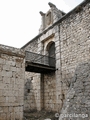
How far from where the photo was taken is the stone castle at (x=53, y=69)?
19.7 feet

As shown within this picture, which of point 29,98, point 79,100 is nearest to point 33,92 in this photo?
point 29,98

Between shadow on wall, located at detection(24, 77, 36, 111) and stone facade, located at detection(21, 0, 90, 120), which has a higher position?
stone facade, located at detection(21, 0, 90, 120)

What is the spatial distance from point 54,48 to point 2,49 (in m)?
4.19

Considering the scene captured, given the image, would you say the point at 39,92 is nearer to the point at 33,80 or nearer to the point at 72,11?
the point at 33,80

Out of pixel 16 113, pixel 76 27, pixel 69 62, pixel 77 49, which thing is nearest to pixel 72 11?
pixel 76 27

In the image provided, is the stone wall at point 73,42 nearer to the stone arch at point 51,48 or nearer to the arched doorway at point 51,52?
the arched doorway at point 51,52

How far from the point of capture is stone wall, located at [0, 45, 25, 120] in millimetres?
6348

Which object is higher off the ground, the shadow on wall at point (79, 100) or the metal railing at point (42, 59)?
the metal railing at point (42, 59)

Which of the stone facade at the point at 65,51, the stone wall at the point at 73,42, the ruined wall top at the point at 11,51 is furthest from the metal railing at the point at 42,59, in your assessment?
the ruined wall top at the point at 11,51

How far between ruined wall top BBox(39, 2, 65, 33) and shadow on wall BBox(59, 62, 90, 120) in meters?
5.14

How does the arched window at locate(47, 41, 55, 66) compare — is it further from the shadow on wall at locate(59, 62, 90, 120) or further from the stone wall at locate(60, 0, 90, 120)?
the shadow on wall at locate(59, 62, 90, 120)

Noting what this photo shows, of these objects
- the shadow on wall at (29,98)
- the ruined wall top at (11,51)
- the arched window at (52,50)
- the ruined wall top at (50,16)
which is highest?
the ruined wall top at (50,16)

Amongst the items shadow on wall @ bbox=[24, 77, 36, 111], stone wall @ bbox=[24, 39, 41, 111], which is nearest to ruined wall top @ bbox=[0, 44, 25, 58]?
stone wall @ bbox=[24, 39, 41, 111]

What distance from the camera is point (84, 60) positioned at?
297 inches
